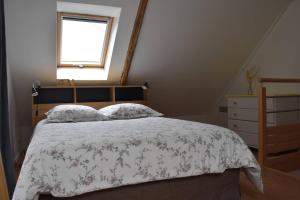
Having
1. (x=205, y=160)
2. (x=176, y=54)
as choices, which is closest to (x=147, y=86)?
Result: (x=176, y=54)

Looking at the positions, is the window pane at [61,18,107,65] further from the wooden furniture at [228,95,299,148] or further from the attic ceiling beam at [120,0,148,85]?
the wooden furniture at [228,95,299,148]

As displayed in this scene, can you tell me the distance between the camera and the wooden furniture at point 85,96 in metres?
3.43

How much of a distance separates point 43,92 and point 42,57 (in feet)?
1.83

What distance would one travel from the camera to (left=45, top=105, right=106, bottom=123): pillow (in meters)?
2.82

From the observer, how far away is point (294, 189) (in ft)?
7.59

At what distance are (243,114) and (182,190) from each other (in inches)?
89.9

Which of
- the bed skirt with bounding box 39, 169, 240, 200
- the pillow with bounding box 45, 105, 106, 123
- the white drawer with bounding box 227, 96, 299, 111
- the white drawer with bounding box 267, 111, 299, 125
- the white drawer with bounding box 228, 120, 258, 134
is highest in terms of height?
the white drawer with bounding box 227, 96, 299, 111

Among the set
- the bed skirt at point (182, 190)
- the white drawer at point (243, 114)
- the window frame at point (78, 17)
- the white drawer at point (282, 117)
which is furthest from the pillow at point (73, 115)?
the white drawer at point (282, 117)

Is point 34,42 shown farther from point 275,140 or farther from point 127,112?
point 275,140

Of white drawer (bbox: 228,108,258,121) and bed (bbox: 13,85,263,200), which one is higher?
white drawer (bbox: 228,108,258,121)

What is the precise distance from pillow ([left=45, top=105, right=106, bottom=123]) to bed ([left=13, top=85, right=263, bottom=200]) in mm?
978

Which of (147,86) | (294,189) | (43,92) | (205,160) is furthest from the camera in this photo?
(147,86)

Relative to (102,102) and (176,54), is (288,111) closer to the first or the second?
(176,54)

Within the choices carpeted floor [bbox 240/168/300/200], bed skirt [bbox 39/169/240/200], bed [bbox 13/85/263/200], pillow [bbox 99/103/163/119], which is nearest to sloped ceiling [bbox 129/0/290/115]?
pillow [bbox 99/103/163/119]
